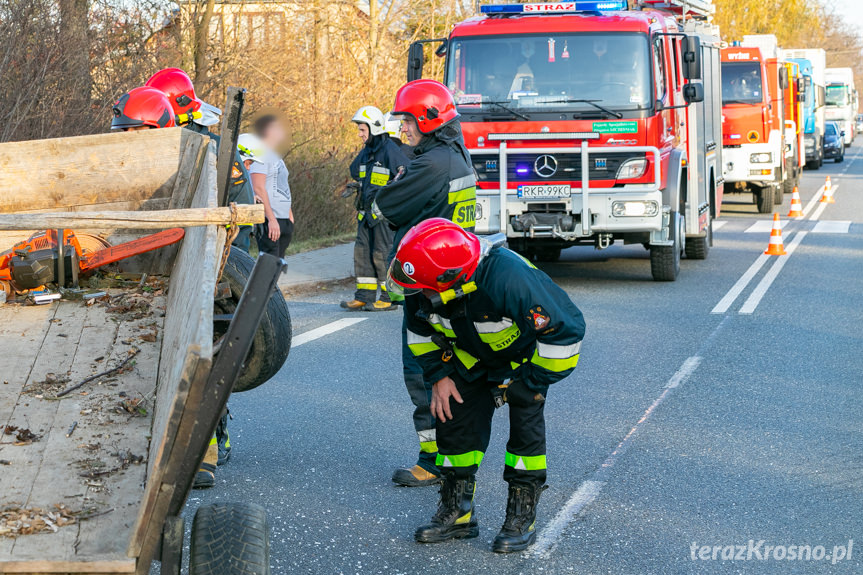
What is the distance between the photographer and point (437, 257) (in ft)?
13.6

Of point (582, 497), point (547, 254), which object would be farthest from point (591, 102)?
point (582, 497)

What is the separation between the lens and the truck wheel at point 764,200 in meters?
22.5

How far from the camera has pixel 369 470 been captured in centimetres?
570

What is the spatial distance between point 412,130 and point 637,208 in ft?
21.7

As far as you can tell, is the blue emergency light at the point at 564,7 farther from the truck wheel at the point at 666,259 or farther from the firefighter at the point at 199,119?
the firefighter at the point at 199,119

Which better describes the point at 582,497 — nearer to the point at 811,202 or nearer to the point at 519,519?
the point at 519,519

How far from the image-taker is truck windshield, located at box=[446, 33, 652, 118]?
1151 cm

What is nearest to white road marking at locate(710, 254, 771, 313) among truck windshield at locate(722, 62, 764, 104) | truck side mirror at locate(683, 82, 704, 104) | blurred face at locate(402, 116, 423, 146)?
truck side mirror at locate(683, 82, 704, 104)

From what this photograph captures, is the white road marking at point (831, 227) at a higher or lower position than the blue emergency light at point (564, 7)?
lower

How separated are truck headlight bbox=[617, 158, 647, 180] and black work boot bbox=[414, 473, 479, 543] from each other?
7.34 meters

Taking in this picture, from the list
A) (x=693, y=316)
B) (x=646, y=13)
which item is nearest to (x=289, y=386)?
(x=693, y=316)

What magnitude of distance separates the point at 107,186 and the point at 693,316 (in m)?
6.41

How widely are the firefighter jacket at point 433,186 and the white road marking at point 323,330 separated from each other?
3.71 metres

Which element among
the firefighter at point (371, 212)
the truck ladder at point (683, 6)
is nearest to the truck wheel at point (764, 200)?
the truck ladder at point (683, 6)
